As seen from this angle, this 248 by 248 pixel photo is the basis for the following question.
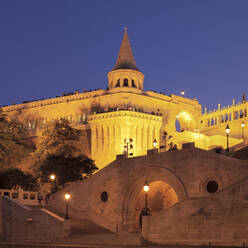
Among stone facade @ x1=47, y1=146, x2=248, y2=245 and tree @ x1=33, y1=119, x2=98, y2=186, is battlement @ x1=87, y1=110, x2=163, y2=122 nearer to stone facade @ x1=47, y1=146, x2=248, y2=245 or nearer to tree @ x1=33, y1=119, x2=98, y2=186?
tree @ x1=33, y1=119, x2=98, y2=186

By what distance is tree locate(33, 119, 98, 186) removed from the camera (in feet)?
171

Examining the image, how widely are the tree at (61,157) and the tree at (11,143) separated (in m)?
2.23

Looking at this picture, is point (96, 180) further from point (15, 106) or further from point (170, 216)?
point (15, 106)

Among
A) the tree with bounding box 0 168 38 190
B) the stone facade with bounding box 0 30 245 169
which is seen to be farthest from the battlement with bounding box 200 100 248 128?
the tree with bounding box 0 168 38 190

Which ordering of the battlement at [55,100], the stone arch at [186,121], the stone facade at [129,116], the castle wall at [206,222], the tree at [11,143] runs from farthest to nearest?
1. the stone arch at [186,121]
2. the battlement at [55,100]
3. the stone facade at [129,116]
4. the tree at [11,143]
5. the castle wall at [206,222]

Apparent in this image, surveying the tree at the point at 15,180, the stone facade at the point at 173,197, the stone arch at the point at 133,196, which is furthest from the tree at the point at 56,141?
the stone arch at the point at 133,196

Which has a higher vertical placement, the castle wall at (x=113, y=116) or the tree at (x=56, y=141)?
the castle wall at (x=113, y=116)

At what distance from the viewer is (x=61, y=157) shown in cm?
5394

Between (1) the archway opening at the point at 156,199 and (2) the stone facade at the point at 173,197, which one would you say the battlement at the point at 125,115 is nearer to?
(2) the stone facade at the point at 173,197

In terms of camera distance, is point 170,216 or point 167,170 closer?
point 170,216

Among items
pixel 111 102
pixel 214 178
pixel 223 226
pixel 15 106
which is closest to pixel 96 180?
pixel 214 178

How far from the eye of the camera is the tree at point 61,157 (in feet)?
171

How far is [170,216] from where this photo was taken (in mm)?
32219

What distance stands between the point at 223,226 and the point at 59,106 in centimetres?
4966
